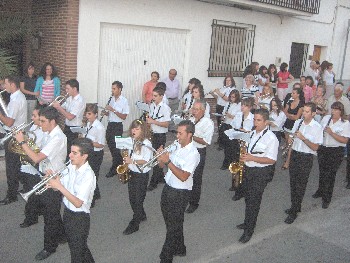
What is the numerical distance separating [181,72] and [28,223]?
7.16 metres

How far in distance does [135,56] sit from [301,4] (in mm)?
7136

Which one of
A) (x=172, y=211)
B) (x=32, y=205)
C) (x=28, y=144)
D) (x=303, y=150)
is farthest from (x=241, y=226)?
(x=28, y=144)

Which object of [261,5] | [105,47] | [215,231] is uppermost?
[261,5]

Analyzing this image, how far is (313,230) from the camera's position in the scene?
243 inches

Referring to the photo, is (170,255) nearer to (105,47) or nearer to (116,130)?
(116,130)

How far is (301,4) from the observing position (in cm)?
1427

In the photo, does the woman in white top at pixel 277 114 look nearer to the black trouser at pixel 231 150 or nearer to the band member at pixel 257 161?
the black trouser at pixel 231 150

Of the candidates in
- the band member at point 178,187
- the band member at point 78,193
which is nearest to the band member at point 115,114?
the band member at point 178,187

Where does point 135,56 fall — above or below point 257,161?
above

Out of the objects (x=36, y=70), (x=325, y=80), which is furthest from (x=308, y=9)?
(x=36, y=70)

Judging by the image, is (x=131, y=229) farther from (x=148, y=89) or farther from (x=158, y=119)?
(x=148, y=89)

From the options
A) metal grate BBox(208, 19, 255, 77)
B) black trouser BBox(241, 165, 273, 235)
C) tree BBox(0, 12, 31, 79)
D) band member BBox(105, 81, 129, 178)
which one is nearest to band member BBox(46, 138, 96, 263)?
black trouser BBox(241, 165, 273, 235)

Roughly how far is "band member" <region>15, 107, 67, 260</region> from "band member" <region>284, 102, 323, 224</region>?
3.41m

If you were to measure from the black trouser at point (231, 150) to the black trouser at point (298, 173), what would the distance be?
205cm
